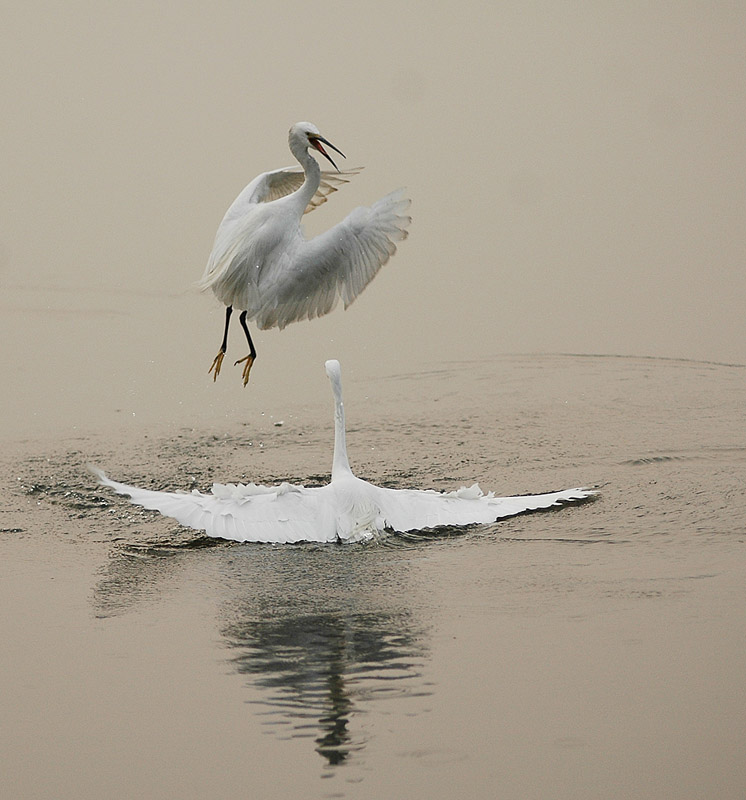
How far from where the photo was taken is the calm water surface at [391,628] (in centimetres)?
596

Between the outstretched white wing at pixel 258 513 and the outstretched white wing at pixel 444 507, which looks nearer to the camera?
the outstretched white wing at pixel 258 513

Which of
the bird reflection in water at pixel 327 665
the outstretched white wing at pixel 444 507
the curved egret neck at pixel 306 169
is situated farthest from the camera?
the curved egret neck at pixel 306 169

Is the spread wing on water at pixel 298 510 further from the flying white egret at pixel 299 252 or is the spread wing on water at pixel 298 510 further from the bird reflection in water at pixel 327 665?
the flying white egret at pixel 299 252

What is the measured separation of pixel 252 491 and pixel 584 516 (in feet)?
7.47

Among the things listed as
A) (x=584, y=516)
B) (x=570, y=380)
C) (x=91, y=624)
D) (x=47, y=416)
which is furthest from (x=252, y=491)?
(x=570, y=380)

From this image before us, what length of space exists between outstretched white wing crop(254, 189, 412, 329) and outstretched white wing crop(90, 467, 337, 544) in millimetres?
1373

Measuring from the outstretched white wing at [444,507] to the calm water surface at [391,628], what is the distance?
0.33 ft

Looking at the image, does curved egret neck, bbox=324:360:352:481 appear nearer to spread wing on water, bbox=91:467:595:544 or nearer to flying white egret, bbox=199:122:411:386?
spread wing on water, bbox=91:467:595:544

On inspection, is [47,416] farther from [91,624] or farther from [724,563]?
[724,563]

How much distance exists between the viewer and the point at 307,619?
753cm

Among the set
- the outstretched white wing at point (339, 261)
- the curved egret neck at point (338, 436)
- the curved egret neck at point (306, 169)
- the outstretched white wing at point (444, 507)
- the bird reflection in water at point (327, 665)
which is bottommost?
the bird reflection in water at point (327, 665)

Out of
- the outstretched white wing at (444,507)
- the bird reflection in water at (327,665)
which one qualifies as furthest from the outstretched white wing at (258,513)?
the bird reflection in water at (327,665)

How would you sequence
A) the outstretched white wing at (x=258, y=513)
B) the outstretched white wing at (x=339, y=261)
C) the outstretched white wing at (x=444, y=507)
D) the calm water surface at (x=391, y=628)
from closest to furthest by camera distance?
the calm water surface at (x=391, y=628)
the outstretched white wing at (x=258, y=513)
the outstretched white wing at (x=444, y=507)
the outstretched white wing at (x=339, y=261)

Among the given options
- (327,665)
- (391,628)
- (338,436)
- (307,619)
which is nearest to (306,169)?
(338,436)
